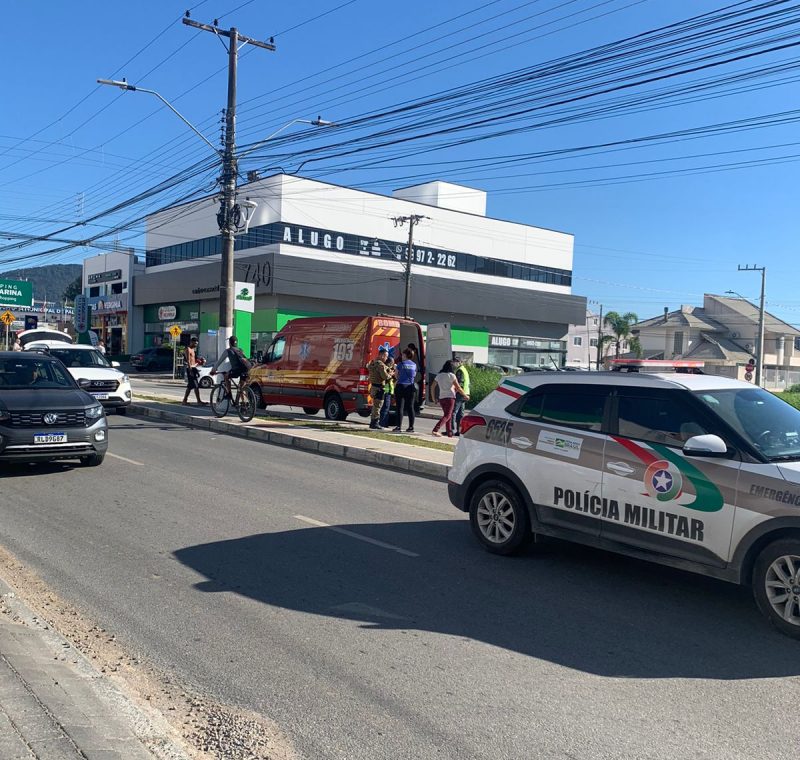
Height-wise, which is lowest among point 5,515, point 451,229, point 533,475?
point 5,515

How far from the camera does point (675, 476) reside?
5.50 meters

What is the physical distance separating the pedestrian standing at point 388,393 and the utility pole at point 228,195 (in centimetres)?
606

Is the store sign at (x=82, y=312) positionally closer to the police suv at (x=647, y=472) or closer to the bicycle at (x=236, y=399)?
the bicycle at (x=236, y=399)

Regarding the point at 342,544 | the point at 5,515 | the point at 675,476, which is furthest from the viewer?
the point at 5,515

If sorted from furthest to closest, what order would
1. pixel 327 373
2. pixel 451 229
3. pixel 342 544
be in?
1. pixel 451 229
2. pixel 327 373
3. pixel 342 544

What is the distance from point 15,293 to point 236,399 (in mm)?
46132

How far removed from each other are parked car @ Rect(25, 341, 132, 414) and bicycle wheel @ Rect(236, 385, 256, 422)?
3.16 metres

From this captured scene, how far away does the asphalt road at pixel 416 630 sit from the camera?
146 inches

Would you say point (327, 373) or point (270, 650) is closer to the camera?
point (270, 650)

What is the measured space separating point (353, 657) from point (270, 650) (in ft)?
1.66

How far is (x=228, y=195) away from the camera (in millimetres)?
21266

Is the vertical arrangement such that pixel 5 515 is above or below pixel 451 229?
below

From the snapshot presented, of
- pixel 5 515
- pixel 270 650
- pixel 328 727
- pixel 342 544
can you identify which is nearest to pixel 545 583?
pixel 342 544

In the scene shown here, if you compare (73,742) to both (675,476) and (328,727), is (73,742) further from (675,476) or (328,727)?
(675,476)
